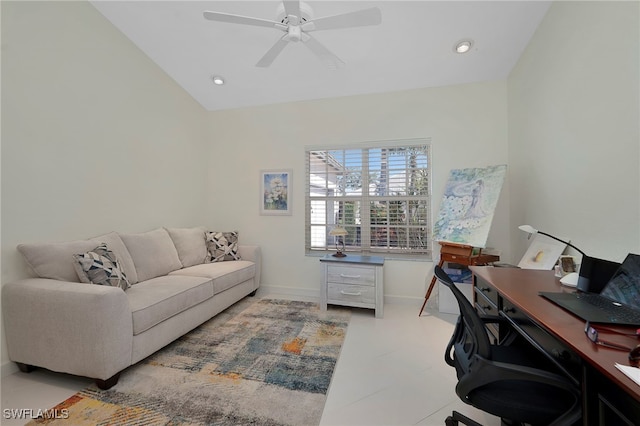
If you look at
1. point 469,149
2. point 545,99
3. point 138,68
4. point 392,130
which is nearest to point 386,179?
point 392,130

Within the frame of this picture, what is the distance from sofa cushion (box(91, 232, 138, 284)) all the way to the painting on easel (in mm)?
3217

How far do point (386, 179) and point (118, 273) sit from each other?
3.03 metres

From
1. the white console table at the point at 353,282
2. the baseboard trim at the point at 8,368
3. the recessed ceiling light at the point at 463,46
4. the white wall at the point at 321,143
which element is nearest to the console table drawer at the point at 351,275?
the white console table at the point at 353,282

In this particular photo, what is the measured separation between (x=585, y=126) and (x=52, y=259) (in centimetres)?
397

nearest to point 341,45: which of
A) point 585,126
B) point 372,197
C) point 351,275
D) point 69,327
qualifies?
point 372,197

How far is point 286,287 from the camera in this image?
3.64 metres

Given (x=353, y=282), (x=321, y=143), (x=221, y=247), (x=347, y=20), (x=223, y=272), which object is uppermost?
(x=347, y=20)

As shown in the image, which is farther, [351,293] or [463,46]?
[351,293]

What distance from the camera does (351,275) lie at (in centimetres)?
296

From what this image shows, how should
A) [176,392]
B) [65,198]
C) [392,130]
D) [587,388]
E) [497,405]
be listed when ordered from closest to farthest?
1. [587,388]
2. [497,405]
3. [176,392]
4. [65,198]
5. [392,130]

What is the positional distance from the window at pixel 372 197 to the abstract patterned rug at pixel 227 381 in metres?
1.27

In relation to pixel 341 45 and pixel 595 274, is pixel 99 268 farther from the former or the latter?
pixel 595 274

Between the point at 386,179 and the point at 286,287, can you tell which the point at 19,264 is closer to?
the point at 286,287

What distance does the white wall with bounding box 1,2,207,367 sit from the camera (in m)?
1.93
